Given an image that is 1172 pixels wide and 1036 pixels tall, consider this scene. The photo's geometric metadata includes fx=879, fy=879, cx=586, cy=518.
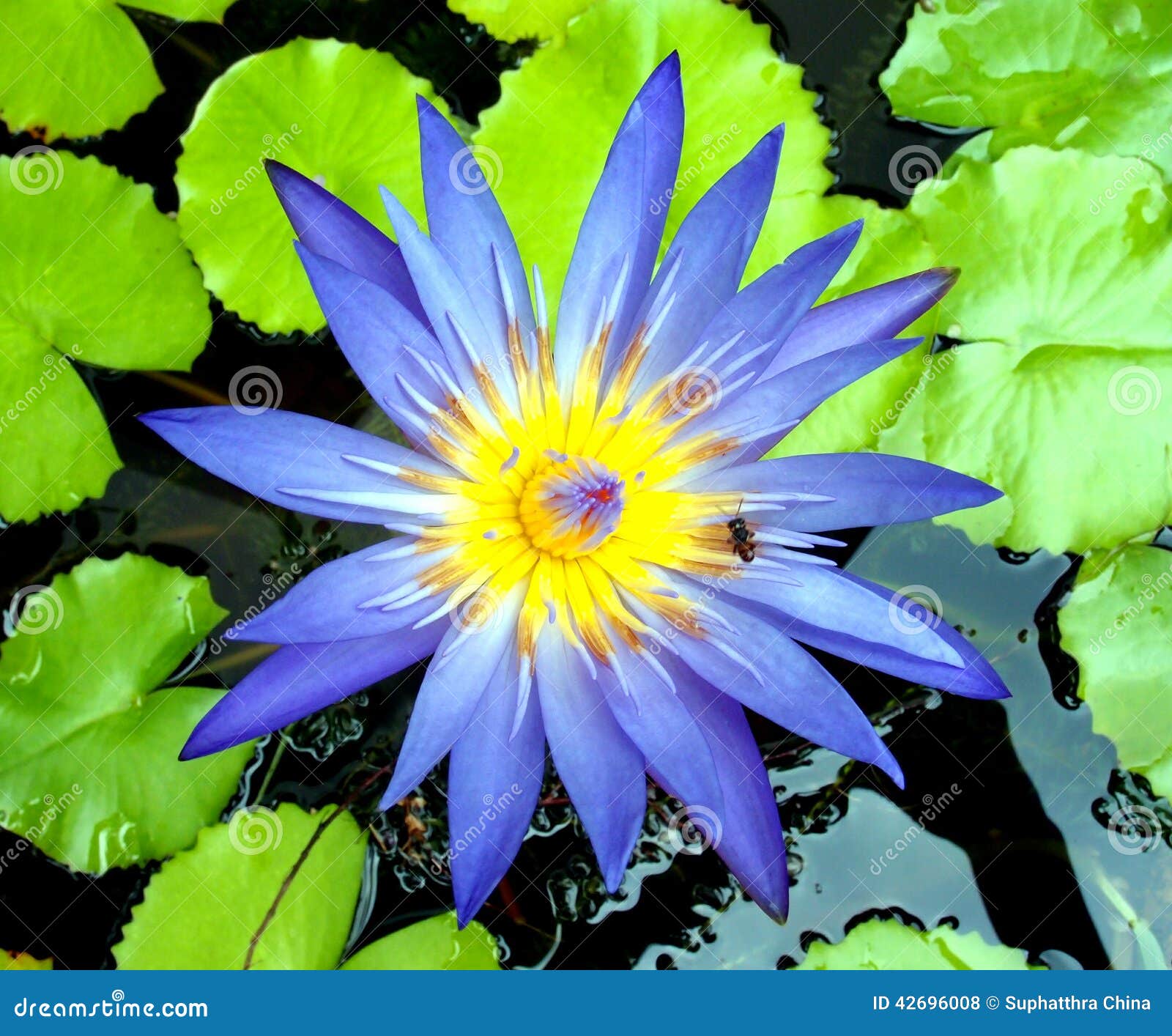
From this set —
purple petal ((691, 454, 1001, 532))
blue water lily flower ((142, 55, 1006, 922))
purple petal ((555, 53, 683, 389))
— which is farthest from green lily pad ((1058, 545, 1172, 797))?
purple petal ((555, 53, 683, 389))

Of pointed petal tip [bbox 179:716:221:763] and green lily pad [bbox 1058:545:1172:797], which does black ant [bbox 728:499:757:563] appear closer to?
pointed petal tip [bbox 179:716:221:763]

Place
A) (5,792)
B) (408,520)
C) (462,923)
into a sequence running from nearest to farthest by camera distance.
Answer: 1. (462,923)
2. (408,520)
3. (5,792)

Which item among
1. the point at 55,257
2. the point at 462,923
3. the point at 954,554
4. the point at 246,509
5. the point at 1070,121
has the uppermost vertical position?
the point at 1070,121

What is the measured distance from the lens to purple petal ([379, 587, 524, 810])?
4.81 ft

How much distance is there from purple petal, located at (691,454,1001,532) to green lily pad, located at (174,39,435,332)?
45.4 inches

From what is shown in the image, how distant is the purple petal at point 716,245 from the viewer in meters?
1.61

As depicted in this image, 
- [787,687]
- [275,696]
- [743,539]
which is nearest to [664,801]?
[787,687]

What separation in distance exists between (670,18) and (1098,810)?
2429mm

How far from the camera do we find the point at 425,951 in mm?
2180

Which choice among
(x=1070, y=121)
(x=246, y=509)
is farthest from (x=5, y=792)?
(x=1070, y=121)

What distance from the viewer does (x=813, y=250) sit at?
5.22ft

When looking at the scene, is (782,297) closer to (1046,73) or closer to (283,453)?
(283,453)

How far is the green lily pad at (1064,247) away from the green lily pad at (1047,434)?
0.22 ft
